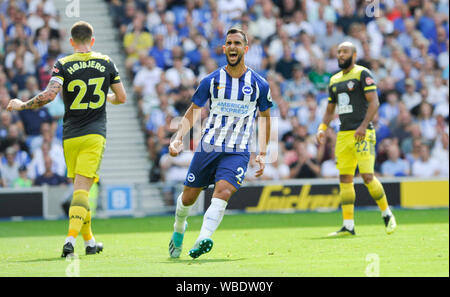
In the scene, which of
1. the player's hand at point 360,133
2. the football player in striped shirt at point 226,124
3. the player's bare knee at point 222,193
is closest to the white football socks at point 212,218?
the player's bare knee at point 222,193

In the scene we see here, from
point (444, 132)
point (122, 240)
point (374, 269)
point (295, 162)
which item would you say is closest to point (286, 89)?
point (295, 162)

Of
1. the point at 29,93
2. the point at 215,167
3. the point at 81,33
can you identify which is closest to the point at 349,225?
the point at 215,167

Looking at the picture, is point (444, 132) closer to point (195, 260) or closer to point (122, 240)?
point (122, 240)

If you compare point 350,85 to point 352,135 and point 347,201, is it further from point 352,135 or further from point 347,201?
point 347,201

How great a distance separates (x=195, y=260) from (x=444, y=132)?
11.4m

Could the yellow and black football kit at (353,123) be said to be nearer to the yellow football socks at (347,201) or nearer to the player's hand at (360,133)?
the yellow football socks at (347,201)

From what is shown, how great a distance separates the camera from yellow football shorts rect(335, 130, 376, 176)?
11398mm

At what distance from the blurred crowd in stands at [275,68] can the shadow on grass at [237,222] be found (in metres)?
1.61

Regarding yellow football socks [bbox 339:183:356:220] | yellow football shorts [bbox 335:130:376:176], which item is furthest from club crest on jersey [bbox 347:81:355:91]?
yellow football socks [bbox 339:183:356:220]

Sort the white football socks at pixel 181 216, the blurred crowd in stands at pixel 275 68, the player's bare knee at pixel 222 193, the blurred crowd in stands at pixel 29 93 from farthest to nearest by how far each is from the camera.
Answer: the blurred crowd in stands at pixel 275 68, the blurred crowd in stands at pixel 29 93, the white football socks at pixel 181 216, the player's bare knee at pixel 222 193

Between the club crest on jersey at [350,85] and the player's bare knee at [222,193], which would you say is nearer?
the player's bare knee at [222,193]

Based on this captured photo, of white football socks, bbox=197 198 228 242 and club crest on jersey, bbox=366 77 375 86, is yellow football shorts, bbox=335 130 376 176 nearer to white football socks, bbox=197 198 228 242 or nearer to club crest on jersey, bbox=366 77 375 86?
club crest on jersey, bbox=366 77 375 86

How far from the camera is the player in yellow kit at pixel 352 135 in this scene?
11.4 meters

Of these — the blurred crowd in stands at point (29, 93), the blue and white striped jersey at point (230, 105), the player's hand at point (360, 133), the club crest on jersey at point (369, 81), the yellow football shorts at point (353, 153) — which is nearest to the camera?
the blue and white striped jersey at point (230, 105)
